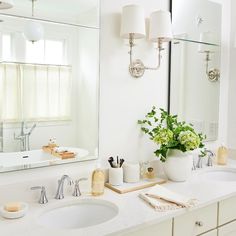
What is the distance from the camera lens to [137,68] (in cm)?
200

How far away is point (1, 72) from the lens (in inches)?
59.8

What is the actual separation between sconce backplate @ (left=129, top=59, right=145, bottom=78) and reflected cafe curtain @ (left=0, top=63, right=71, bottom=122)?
457 mm

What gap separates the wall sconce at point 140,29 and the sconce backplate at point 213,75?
67 centimetres

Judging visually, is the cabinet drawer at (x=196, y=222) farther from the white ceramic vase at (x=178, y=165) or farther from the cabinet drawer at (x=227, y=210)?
the white ceramic vase at (x=178, y=165)

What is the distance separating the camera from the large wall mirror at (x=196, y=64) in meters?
2.27

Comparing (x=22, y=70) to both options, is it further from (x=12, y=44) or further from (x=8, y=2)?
(x=8, y=2)

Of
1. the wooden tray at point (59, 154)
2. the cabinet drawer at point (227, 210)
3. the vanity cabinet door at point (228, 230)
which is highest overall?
the wooden tray at point (59, 154)

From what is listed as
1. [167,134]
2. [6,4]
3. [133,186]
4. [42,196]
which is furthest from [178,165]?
[6,4]

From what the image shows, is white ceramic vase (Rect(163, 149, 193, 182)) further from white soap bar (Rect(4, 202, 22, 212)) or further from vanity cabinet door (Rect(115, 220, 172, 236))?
white soap bar (Rect(4, 202, 22, 212))

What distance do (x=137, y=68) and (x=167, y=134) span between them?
1.60 feet

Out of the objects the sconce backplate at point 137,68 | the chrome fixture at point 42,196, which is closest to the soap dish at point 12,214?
the chrome fixture at point 42,196

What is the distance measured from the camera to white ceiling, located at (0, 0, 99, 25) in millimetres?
1560

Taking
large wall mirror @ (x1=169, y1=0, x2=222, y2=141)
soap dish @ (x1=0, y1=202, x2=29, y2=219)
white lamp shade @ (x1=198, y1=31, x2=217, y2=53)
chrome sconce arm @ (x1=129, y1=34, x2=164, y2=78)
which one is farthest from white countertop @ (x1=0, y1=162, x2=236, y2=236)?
white lamp shade @ (x1=198, y1=31, x2=217, y2=53)

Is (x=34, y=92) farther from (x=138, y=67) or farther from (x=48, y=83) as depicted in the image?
(x=138, y=67)
